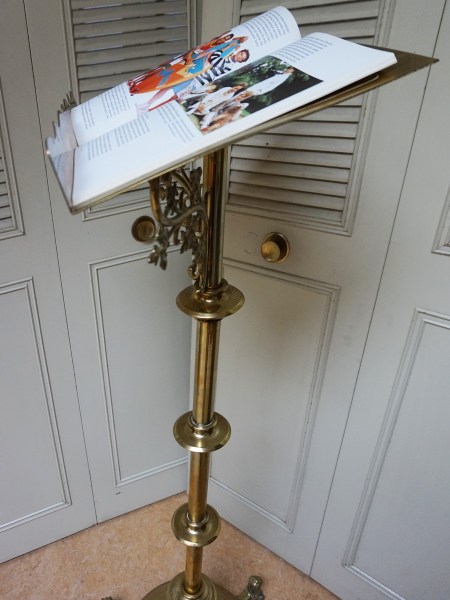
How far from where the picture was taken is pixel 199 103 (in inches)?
18.7

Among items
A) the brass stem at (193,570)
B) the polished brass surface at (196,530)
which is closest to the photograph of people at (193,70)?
the polished brass surface at (196,530)

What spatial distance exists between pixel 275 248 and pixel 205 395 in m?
0.34

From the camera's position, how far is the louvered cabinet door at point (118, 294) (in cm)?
84

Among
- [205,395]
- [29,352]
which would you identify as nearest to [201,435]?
[205,395]

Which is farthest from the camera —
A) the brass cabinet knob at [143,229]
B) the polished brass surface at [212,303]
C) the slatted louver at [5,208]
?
the slatted louver at [5,208]

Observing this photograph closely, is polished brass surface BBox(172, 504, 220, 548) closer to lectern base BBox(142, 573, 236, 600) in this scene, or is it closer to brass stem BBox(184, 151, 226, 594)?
brass stem BBox(184, 151, 226, 594)

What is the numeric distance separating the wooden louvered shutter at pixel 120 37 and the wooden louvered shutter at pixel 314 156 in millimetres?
149

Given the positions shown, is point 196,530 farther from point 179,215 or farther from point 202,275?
point 179,215

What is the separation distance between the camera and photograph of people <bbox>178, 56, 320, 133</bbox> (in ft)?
1.42

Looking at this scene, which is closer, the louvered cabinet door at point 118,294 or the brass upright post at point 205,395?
the brass upright post at point 205,395

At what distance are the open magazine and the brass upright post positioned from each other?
4.0 inches

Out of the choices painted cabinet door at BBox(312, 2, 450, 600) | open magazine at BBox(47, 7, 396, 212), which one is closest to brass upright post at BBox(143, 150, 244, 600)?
open magazine at BBox(47, 7, 396, 212)

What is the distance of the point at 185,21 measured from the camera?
92cm

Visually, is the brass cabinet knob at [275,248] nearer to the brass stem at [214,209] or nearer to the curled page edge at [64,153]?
the brass stem at [214,209]
